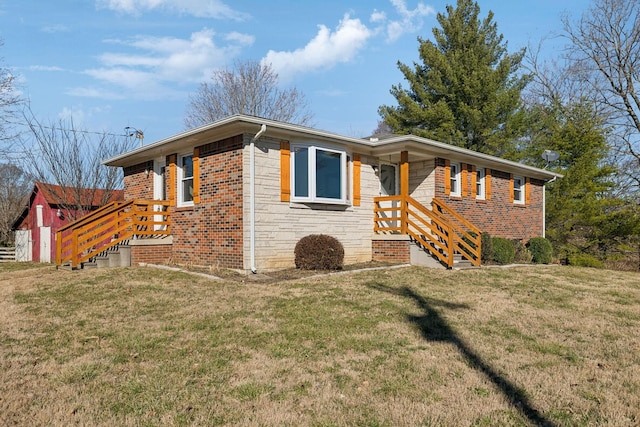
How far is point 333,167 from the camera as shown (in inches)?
449

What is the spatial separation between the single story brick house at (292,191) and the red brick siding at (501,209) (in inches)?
3.1

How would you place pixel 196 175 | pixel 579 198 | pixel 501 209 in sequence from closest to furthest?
pixel 196 175, pixel 501 209, pixel 579 198

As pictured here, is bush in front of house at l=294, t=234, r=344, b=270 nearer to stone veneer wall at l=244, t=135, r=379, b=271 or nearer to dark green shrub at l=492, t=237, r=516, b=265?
stone veneer wall at l=244, t=135, r=379, b=271

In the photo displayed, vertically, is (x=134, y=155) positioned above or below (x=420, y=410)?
above

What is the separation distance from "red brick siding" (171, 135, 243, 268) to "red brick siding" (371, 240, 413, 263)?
4.23 metres

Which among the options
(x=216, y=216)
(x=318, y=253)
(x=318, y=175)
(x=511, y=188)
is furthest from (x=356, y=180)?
(x=511, y=188)

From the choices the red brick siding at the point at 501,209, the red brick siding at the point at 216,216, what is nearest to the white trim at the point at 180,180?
the red brick siding at the point at 216,216

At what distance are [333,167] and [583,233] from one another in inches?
514

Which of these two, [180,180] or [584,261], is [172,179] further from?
[584,261]

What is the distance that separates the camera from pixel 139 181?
1414 cm

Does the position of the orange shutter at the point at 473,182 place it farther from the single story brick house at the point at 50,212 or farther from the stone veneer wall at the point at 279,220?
the single story brick house at the point at 50,212

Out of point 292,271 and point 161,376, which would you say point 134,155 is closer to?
point 292,271

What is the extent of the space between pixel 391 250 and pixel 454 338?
22.8 feet

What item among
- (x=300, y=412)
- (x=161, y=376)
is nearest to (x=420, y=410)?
(x=300, y=412)
